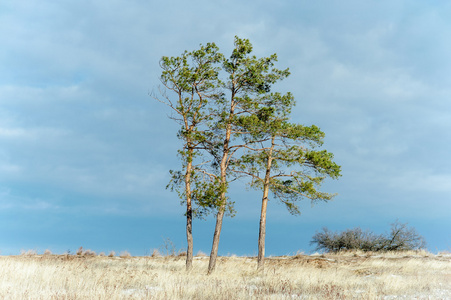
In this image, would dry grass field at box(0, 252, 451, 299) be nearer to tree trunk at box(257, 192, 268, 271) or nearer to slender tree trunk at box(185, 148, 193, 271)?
tree trunk at box(257, 192, 268, 271)

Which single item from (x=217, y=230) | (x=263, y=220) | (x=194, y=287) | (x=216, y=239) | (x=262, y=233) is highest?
(x=263, y=220)

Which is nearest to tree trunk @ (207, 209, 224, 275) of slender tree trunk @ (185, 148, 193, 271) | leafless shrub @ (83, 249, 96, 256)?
slender tree trunk @ (185, 148, 193, 271)

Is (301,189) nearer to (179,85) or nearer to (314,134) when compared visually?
(314,134)

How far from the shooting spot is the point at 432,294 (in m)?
13.0

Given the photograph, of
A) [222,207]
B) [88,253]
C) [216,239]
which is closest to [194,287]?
[222,207]

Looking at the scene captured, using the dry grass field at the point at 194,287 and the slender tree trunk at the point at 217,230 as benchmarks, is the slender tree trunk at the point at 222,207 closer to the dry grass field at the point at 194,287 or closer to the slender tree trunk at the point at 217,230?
the slender tree trunk at the point at 217,230

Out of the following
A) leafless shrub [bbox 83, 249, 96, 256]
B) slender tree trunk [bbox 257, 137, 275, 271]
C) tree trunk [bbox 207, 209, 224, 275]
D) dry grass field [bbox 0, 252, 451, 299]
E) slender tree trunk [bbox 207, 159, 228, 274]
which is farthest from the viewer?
leafless shrub [bbox 83, 249, 96, 256]

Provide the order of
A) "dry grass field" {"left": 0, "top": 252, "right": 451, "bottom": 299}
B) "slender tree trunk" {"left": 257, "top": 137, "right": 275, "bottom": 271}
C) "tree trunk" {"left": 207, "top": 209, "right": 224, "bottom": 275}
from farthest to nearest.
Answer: "slender tree trunk" {"left": 257, "top": 137, "right": 275, "bottom": 271}, "tree trunk" {"left": 207, "top": 209, "right": 224, "bottom": 275}, "dry grass field" {"left": 0, "top": 252, "right": 451, "bottom": 299}

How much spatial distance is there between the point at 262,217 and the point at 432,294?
10067 millimetres

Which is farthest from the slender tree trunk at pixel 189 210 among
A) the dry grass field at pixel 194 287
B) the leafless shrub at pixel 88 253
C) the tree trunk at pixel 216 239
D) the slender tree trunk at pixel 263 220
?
the leafless shrub at pixel 88 253

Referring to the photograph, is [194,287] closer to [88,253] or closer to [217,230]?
[217,230]

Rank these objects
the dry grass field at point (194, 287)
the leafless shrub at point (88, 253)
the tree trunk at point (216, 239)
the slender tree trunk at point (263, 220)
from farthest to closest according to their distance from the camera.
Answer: the leafless shrub at point (88, 253)
the slender tree trunk at point (263, 220)
the tree trunk at point (216, 239)
the dry grass field at point (194, 287)

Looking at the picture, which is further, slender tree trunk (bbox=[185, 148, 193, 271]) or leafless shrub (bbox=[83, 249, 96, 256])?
leafless shrub (bbox=[83, 249, 96, 256])

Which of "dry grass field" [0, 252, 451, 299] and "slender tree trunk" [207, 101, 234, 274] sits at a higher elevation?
"slender tree trunk" [207, 101, 234, 274]
